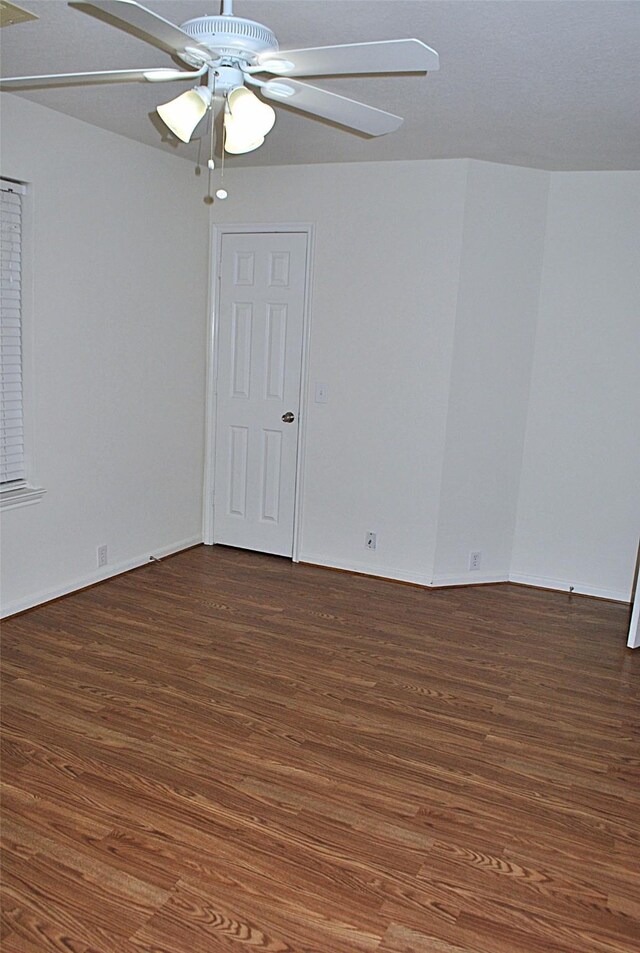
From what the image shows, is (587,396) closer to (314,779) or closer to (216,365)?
(216,365)

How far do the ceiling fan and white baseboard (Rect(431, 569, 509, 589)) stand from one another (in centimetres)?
297

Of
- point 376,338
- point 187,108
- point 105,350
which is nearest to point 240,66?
point 187,108

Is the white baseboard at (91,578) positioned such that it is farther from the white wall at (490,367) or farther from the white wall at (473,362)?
the white wall at (490,367)

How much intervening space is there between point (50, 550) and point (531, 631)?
260cm

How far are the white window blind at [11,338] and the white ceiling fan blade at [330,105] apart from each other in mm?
1938

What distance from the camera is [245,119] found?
85.2 inches

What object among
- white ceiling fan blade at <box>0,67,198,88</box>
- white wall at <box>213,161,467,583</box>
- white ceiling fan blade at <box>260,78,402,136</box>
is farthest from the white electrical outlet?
white ceiling fan blade at <box>0,67,198,88</box>

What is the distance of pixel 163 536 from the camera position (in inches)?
197

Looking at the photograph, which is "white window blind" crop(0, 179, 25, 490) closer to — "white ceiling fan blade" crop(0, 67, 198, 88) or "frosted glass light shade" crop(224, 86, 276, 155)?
→ "white ceiling fan blade" crop(0, 67, 198, 88)

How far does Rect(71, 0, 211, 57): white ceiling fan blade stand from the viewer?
165cm

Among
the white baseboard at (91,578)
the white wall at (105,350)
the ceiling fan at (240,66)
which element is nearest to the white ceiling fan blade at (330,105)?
the ceiling fan at (240,66)

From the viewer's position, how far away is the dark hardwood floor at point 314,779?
206 cm

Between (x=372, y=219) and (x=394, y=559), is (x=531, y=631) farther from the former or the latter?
(x=372, y=219)

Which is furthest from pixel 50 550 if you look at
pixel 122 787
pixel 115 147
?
pixel 115 147
